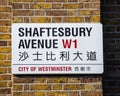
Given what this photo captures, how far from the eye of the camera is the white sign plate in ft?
14.1

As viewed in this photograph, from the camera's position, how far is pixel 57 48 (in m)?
4.34

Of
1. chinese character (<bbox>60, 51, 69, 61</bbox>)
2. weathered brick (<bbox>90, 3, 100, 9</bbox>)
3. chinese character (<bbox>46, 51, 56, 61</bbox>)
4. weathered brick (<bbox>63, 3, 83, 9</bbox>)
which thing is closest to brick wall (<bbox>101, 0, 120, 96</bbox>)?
weathered brick (<bbox>90, 3, 100, 9</bbox>)

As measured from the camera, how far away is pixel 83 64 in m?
4.33

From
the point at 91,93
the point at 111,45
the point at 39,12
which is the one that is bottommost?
the point at 91,93

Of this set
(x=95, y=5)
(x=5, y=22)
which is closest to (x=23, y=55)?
(x=5, y=22)

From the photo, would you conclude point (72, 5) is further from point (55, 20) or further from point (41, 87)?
point (41, 87)

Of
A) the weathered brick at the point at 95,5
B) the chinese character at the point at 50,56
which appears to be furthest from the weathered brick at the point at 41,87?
the weathered brick at the point at 95,5

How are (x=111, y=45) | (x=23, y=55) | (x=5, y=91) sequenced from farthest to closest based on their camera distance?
(x=111, y=45) < (x=5, y=91) < (x=23, y=55)

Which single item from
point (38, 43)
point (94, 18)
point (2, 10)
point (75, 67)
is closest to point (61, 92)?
point (75, 67)

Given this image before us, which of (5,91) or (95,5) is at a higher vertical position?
(95,5)

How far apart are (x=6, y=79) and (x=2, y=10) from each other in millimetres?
886

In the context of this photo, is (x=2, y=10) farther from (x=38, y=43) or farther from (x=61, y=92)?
(x=61, y=92)

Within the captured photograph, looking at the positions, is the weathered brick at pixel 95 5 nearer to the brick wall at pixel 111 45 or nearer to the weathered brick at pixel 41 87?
the brick wall at pixel 111 45

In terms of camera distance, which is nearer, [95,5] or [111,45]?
[95,5]
